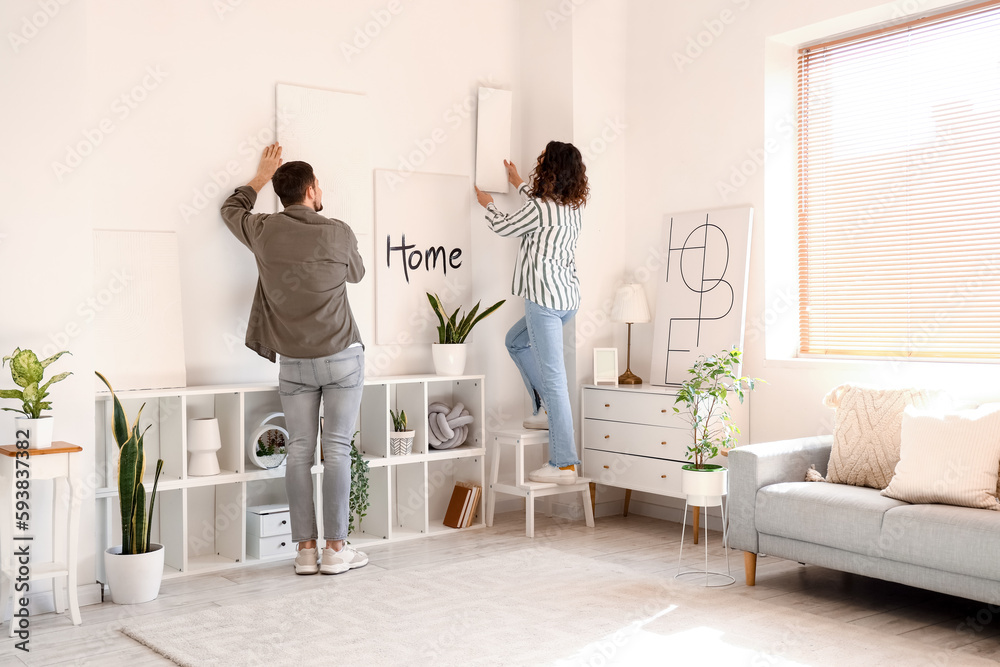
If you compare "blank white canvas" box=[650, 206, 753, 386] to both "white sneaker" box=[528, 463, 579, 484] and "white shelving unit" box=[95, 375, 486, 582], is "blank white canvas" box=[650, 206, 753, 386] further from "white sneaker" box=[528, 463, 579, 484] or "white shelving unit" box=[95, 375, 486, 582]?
"white shelving unit" box=[95, 375, 486, 582]

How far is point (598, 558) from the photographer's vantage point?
396 centimetres

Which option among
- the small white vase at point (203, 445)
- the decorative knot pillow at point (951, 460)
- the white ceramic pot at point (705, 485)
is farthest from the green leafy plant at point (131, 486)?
the decorative knot pillow at point (951, 460)

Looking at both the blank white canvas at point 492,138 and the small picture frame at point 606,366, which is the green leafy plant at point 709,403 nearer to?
the small picture frame at point 606,366

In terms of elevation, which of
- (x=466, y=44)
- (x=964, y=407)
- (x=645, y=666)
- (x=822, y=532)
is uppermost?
(x=466, y=44)

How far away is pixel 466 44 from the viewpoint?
16.2 ft

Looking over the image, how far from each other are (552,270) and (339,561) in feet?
5.68

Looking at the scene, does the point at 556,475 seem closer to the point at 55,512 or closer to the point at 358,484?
the point at 358,484

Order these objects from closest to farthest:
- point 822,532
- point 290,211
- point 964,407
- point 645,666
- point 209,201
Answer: point 645,666 < point 822,532 < point 964,407 < point 290,211 < point 209,201

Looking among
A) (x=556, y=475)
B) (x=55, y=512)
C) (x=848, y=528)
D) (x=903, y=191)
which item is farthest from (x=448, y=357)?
(x=903, y=191)

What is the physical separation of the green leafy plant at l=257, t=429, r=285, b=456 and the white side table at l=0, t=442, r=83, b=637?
933mm

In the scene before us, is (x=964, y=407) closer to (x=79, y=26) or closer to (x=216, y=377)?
(x=216, y=377)

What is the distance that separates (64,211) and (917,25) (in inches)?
145

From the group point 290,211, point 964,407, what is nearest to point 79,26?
point 290,211

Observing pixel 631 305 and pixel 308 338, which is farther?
pixel 631 305
